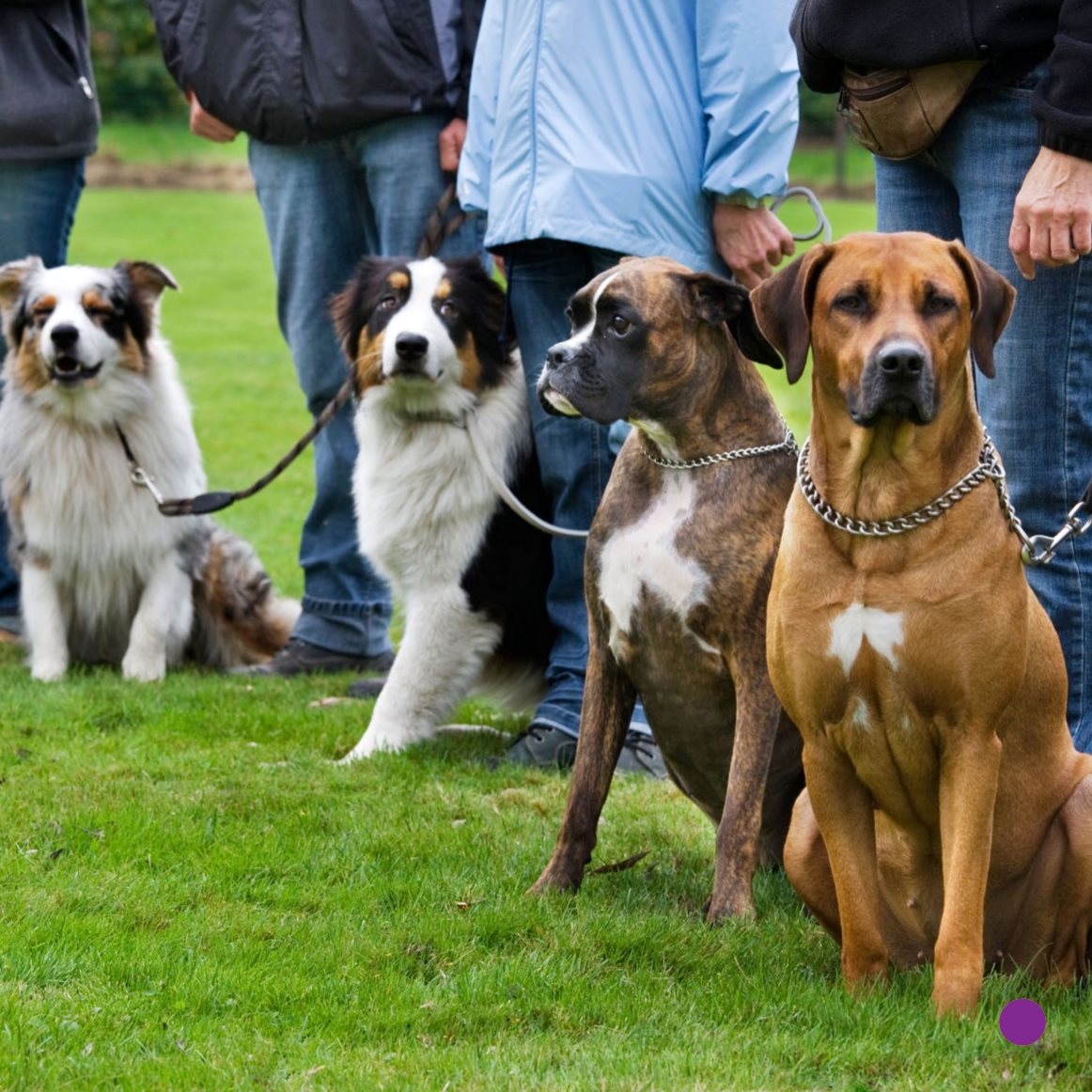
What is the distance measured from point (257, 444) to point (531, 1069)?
9837mm

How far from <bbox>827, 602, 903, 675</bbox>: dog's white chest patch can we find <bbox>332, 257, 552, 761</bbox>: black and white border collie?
262 cm

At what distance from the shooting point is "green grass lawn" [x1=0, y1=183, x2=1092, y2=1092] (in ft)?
9.68

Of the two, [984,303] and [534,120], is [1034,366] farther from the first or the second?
[534,120]

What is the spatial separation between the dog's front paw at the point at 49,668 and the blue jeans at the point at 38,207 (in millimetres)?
1654

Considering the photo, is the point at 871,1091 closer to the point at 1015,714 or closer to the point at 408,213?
the point at 1015,714

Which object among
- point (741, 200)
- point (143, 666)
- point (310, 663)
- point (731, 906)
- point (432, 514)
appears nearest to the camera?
point (731, 906)

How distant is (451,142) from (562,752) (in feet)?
6.80

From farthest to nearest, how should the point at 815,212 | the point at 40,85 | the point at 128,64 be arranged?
the point at 128,64 → the point at 40,85 → the point at 815,212

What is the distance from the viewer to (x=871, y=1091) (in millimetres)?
2869

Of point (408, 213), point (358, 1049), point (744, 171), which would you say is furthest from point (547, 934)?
point (408, 213)

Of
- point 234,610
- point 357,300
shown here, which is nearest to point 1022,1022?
point 357,300

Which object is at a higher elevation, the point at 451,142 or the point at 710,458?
the point at 451,142

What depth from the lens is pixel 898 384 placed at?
307 cm

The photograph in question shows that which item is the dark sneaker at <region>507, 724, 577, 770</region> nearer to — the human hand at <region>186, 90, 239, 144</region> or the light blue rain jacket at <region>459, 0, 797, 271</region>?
the light blue rain jacket at <region>459, 0, 797, 271</region>
